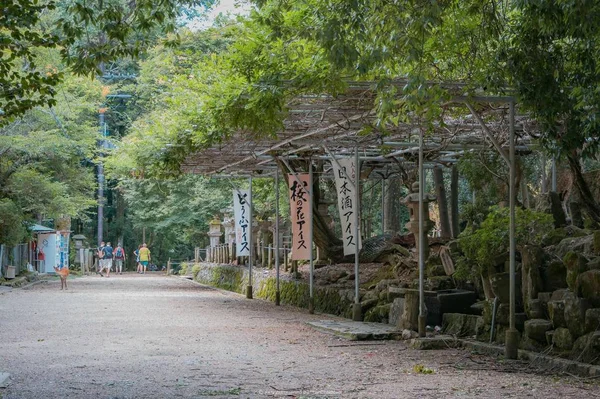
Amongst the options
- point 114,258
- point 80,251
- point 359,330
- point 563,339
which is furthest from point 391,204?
point 114,258

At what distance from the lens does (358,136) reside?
16469 mm

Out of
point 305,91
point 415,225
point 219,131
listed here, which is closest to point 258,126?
point 305,91

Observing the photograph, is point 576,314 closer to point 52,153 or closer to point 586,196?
point 586,196

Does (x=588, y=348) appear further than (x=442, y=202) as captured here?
No

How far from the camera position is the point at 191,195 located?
41.0m

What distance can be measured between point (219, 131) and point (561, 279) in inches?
262

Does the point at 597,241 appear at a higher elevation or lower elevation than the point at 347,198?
lower

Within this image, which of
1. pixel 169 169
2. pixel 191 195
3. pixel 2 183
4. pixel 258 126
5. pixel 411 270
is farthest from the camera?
pixel 191 195

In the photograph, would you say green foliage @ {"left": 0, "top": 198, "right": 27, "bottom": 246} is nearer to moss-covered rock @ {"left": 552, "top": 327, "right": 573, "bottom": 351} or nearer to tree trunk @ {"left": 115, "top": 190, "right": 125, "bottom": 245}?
moss-covered rock @ {"left": 552, "top": 327, "right": 573, "bottom": 351}

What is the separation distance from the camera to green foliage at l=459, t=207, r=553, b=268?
39.0 feet

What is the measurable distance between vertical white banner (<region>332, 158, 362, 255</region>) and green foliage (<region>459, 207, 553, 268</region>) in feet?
16.8

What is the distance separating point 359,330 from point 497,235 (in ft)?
10.0

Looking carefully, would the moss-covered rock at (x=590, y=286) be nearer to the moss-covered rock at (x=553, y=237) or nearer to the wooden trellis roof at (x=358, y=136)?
the wooden trellis roof at (x=358, y=136)

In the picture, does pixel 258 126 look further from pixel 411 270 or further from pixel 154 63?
pixel 154 63
